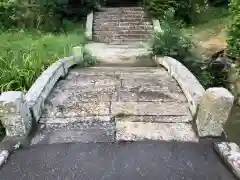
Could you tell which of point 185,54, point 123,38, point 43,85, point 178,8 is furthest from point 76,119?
point 178,8

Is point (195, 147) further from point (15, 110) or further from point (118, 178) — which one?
point (15, 110)

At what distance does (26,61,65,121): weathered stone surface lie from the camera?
3812mm

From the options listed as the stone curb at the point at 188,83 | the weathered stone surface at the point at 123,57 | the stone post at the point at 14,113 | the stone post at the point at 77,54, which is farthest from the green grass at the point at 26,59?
the stone curb at the point at 188,83

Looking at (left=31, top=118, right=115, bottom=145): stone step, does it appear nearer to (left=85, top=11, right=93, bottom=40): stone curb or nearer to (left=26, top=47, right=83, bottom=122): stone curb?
(left=26, top=47, right=83, bottom=122): stone curb

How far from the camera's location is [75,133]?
3.56 metres

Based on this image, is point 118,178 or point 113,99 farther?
point 113,99

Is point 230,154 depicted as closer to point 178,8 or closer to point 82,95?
point 82,95

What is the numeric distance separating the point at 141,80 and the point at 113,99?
49.1 inches

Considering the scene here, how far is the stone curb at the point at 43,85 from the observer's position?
12.5 ft

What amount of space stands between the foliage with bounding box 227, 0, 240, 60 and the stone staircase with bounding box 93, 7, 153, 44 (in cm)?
426

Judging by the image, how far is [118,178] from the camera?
9.24 feet

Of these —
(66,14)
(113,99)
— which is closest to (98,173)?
(113,99)

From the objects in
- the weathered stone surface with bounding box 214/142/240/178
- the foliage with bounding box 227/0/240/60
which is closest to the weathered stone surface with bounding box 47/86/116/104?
the weathered stone surface with bounding box 214/142/240/178

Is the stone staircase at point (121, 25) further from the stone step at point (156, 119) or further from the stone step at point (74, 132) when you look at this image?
the stone step at point (74, 132)
